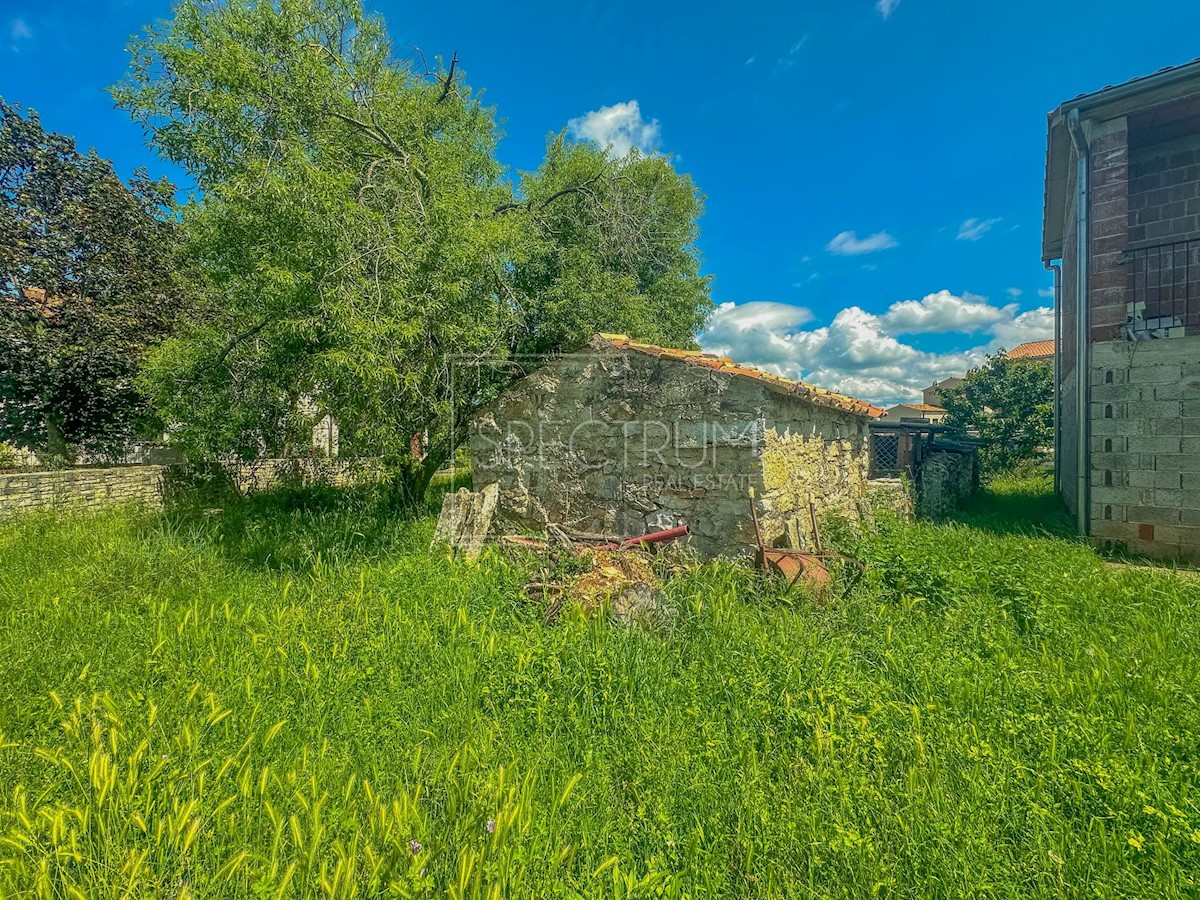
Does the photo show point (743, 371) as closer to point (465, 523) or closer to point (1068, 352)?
point (465, 523)

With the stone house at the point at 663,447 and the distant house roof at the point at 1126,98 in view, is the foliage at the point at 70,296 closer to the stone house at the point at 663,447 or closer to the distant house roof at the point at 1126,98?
the stone house at the point at 663,447

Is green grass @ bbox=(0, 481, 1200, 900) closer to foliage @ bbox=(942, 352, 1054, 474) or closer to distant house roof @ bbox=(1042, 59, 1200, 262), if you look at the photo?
distant house roof @ bbox=(1042, 59, 1200, 262)

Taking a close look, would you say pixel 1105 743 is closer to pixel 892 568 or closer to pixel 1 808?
pixel 892 568

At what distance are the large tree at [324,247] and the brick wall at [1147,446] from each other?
23.6 feet

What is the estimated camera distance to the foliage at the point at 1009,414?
48.1 feet

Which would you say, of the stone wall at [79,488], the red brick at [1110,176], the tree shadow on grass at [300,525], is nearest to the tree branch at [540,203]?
the tree shadow on grass at [300,525]

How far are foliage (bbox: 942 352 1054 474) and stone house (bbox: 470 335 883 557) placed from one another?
11.5 meters

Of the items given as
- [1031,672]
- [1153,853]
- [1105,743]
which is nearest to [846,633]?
[1031,672]

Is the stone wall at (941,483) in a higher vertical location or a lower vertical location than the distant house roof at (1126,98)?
lower

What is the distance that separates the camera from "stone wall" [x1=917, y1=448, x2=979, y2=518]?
9.01 metres

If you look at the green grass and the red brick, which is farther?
the red brick

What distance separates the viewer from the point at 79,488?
802cm

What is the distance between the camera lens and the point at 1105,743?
8.70ft

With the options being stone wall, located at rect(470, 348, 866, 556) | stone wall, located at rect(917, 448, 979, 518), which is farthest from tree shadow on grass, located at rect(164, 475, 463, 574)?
stone wall, located at rect(917, 448, 979, 518)
